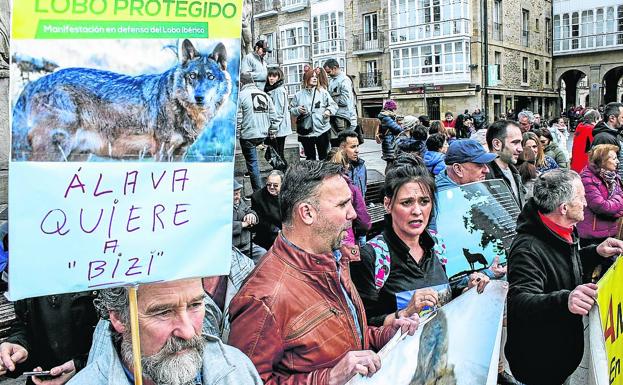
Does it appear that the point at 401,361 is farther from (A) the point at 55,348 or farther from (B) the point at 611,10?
(B) the point at 611,10

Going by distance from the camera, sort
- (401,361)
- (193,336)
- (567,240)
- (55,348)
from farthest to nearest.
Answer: (567,240), (55,348), (401,361), (193,336)

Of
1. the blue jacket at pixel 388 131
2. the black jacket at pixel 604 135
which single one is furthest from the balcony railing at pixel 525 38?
the black jacket at pixel 604 135

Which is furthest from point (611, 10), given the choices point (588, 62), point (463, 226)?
point (463, 226)

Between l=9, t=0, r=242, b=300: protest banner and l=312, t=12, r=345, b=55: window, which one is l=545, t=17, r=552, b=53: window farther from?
l=9, t=0, r=242, b=300: protest banner

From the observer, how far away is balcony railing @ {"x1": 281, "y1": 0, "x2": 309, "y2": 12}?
43312 millimetres

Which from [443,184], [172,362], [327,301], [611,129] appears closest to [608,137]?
[611,129]

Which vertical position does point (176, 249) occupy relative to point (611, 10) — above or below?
below

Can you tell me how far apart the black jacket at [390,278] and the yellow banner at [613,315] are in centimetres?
74

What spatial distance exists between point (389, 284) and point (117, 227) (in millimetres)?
1533

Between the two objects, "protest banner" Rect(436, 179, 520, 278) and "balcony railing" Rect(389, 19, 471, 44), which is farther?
"balcony railing" Rect(389, 19, 471, 44)

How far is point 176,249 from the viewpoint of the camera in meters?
1.79

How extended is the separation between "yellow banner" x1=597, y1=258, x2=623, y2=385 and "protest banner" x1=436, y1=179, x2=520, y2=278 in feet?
2.06

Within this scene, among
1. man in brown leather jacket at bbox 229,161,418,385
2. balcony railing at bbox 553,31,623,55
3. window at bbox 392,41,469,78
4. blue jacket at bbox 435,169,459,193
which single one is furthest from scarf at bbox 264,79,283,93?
balcony railing at bbox 553,31,623,55

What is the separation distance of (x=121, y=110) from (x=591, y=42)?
148 feet
